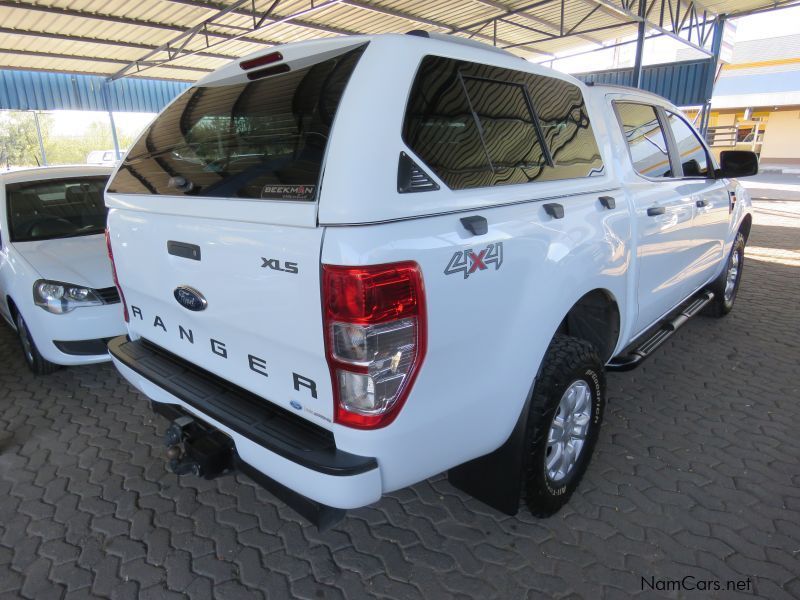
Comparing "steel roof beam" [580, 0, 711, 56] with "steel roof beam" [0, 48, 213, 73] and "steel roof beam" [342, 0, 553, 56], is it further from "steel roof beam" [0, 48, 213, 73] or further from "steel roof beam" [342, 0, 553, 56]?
"steel roof beam" [0, 48, 213, 73]

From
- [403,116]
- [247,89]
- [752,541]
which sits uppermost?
[247,89]

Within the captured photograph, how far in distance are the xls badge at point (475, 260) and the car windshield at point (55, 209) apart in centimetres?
395

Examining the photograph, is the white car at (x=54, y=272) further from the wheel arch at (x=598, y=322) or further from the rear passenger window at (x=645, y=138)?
the rear passenger window at (x=645, y=138)

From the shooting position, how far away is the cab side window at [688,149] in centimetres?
354

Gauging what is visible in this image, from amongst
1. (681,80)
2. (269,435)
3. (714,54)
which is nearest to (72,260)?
(269,435)

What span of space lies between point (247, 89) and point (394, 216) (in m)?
1.07

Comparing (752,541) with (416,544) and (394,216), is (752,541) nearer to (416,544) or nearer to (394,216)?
(416,544)

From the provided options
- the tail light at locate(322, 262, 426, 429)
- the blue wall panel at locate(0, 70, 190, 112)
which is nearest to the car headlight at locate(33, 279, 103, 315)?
the tail light at locate(322, 262, 426, 429)

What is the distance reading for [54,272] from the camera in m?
3.65

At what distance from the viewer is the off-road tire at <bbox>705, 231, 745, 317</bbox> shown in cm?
468

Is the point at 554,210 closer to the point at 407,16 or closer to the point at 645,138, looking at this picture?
the point at 645,138

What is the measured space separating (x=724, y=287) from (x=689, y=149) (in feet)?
5.61

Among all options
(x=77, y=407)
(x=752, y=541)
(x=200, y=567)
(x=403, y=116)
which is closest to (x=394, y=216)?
(x=403, y=116)

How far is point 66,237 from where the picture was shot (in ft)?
13.9
